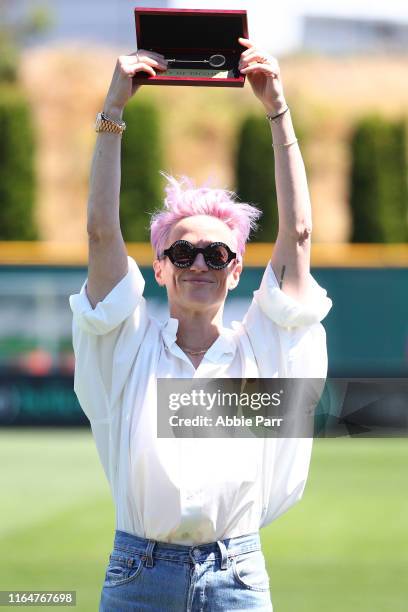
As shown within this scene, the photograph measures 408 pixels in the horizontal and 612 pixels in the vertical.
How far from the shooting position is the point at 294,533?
798 cm

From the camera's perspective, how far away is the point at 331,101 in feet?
115

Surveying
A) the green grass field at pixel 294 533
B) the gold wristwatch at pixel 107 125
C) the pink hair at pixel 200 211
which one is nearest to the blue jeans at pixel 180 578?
the pink hair at pixel 200 211

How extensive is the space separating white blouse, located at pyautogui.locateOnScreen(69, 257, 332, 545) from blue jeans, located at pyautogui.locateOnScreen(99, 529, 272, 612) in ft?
0.11

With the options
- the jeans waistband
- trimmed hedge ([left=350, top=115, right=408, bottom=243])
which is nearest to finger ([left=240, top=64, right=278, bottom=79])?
the jeans waistband

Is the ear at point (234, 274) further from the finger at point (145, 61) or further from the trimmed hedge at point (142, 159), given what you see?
the trimmed hedge at point (142, 159)

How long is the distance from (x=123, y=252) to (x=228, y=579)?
2.99ft

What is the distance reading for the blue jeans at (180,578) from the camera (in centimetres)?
280

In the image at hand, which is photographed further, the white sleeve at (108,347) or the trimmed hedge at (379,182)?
the trimmed hedge at (379,182)

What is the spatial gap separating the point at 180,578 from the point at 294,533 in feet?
17.4

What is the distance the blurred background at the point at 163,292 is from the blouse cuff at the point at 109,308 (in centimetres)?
60

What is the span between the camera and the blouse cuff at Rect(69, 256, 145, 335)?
2.86 meters

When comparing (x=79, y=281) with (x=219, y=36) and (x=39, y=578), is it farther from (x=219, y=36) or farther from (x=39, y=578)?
(x=219, y=36)

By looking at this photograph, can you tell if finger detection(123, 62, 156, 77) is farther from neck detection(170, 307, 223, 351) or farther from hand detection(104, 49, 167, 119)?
neck detection(170, 307, 223, 351)

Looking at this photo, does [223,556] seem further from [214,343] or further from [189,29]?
[189,29]
